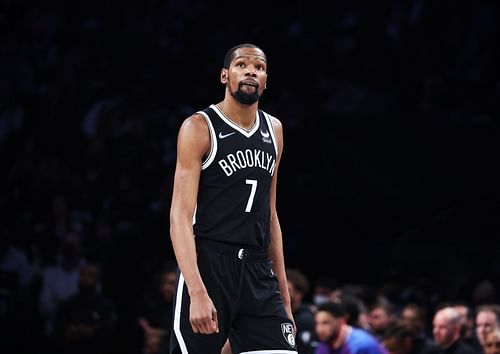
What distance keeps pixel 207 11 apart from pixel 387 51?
8.63 feet

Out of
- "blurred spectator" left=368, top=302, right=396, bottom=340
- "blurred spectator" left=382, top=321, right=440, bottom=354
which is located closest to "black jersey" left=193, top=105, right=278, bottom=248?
"blurred spectator" left=382, top=321, right=440, bottom=354

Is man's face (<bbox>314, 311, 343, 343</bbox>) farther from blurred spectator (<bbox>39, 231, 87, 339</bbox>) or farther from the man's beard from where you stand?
the man's beard

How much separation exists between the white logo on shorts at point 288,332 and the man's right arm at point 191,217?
1.28ft

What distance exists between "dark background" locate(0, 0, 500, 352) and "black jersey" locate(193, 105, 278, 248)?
238 inches

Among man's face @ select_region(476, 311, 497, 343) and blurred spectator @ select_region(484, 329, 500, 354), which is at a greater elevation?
man's face @ select_region(476, 311, 497, 343)

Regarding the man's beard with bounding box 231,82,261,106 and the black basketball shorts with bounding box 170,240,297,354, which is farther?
the man's beard with bounding box 231,82,261,106

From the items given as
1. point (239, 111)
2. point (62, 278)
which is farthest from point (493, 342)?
point (62, 278)

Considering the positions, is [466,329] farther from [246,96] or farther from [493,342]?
[246,96]

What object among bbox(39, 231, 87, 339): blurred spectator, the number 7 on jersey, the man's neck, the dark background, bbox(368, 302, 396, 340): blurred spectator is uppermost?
the dark background

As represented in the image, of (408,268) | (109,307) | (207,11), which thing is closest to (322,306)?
(109,307)

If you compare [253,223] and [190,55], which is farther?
[190,55]

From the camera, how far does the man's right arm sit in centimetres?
488

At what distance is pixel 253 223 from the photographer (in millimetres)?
5219

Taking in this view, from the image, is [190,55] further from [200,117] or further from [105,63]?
[200,117]
